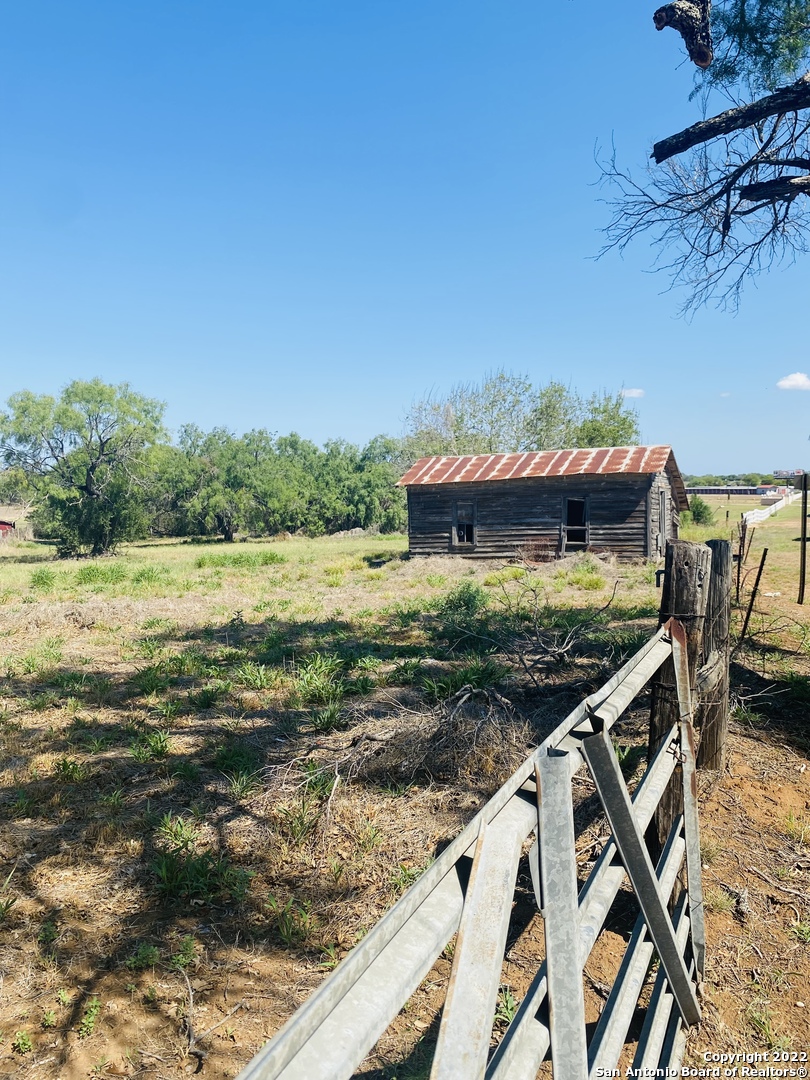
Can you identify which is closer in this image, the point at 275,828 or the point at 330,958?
the point at 330,958

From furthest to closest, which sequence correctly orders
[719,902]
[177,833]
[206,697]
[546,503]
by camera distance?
[546,503]
[206,697]
[177,833]
[719,902]

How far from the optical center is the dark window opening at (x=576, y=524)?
22797 millimetres

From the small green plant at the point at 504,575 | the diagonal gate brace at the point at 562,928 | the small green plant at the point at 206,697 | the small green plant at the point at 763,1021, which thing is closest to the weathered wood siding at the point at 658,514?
the small green plant at the point at 504,575

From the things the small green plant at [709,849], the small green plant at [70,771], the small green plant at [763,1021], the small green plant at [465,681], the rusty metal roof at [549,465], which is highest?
the rusty metal roof at [549,465]

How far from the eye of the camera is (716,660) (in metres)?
4.31

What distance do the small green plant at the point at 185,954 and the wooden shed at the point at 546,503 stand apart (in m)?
20.1

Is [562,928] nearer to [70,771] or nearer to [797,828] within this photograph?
[797,828]

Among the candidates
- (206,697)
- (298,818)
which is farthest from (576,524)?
(298,818)

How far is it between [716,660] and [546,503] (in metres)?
19.4

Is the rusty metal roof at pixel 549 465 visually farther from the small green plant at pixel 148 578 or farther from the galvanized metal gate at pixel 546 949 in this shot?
the galvanized metal gate at pixel 546 949

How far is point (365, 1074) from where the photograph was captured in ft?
8.61

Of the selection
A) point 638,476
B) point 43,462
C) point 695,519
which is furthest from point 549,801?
point 695,519

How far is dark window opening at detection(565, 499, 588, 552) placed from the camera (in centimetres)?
2280

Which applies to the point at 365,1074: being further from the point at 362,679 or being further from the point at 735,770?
the point at 362,679
